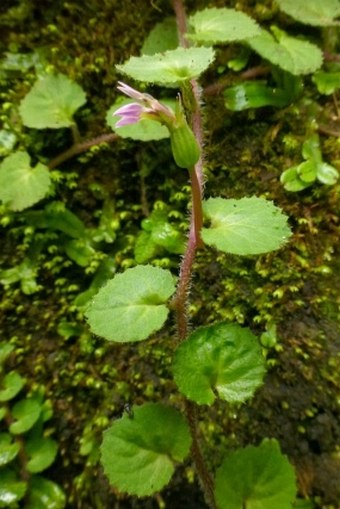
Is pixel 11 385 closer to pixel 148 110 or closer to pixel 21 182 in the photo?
pixel 21 182

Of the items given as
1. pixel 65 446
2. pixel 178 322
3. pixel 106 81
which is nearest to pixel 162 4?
pixel 106 81

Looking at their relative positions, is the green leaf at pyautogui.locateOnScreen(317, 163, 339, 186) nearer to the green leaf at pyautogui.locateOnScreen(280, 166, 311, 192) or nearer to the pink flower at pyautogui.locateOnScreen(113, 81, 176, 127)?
the green leaf at pyautogui.locateOnScreen(280, 166, 311, 192)

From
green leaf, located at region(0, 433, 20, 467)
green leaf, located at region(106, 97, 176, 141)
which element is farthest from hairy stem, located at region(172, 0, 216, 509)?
green leaf, located at region(0, 433, 20, 467)

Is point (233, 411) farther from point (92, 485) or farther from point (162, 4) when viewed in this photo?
point (162, 4)

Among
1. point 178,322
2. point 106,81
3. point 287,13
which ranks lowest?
point 178,322

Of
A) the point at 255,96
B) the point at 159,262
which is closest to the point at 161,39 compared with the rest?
the point at 255,96

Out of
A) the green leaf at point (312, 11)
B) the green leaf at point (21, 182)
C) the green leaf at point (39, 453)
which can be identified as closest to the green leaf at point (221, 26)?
the green leaf at point (312, 11)
